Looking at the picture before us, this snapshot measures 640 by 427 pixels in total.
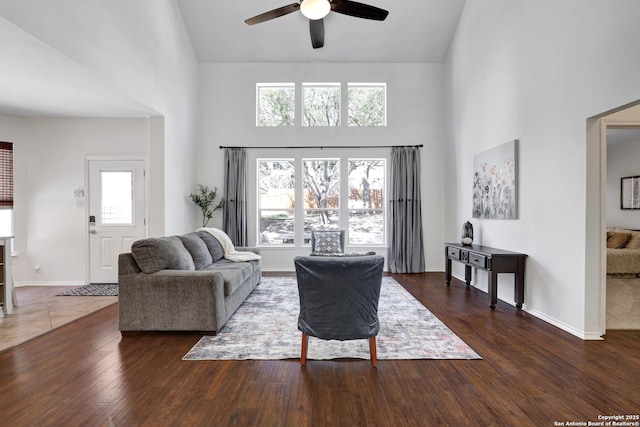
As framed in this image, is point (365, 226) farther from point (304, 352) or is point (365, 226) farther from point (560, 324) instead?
point (304, 352)

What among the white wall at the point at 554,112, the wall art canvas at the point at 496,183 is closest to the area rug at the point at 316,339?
the white wall at the point at 554,112

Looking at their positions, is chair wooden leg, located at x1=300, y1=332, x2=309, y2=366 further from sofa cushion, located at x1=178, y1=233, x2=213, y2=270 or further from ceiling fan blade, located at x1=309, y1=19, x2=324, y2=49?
ceiling fan blade, located at x1=309, y1=19, x2=324, y2=49

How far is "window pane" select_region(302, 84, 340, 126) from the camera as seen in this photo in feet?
22.2

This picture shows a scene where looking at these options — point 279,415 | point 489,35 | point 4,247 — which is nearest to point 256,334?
point 279,415

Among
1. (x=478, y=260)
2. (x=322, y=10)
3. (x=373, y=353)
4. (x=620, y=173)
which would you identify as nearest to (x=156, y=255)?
(x=373, y=353)

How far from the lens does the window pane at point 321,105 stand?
22.2 ft

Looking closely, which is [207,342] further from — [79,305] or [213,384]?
[79,305]

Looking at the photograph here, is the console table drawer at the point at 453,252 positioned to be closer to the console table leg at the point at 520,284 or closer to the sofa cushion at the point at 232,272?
the console table leg at the point at 520,284

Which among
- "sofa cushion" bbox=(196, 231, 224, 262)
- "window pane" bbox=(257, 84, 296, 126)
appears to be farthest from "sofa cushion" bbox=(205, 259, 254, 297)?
"window pane" bbox=(257, 84, 296, 126)

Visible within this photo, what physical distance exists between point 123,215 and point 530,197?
19.0 feet

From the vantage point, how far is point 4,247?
3.80 meters

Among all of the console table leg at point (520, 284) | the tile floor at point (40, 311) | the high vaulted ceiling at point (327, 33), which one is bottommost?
the tile floor at point (40, 311)

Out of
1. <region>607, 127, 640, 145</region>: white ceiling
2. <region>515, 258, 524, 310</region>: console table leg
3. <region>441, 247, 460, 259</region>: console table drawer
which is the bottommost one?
<region>515, 258, 524, 310</region>: console table leg

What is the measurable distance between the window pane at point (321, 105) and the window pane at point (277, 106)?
28cm
